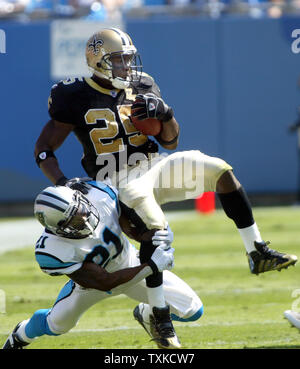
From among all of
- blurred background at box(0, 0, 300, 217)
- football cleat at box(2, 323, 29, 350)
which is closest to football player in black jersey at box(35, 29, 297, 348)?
football cleat at box(2, 323, 29, 350)

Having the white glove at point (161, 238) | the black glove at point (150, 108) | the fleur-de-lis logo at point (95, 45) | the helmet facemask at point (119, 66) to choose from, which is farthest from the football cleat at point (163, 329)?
the fleur-de-lis logo at point (95, 45)

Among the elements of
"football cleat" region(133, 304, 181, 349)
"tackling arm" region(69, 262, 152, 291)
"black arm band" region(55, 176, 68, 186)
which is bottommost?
"football cleat" region(133, 304, 181, 349)

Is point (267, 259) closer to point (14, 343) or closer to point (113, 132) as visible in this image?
point (113, 132)

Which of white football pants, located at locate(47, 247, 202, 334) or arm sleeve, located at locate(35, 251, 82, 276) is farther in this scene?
white football pants, located at locate(47, 247, 202, 334)

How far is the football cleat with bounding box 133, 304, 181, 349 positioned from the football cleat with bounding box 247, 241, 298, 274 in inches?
23.7

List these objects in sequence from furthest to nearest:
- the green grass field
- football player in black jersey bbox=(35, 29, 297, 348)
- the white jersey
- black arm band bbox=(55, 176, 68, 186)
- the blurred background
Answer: the blurred background
the green grass field
football player in black jersey bbox=(35, 29, 297, 348)
black arm band bbox=(55, 176, 68, 186)
the white jersey

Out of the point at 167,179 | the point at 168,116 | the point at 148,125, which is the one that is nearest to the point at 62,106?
the point at 148,125

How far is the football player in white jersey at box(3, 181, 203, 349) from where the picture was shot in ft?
12.8

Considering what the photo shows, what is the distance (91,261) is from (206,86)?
7.91 m

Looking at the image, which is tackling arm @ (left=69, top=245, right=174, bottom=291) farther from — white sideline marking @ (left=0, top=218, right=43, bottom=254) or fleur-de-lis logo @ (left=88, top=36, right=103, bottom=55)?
white sideline marking @ (left=0, top=218, right=43, bottom=254)

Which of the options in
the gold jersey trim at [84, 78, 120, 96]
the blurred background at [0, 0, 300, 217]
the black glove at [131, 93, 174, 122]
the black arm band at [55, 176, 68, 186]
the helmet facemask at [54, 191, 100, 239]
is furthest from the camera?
the blurred background at [0, 0, 300, 217]

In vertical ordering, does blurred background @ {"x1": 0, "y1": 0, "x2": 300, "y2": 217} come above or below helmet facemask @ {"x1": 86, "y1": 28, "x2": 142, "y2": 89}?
below
